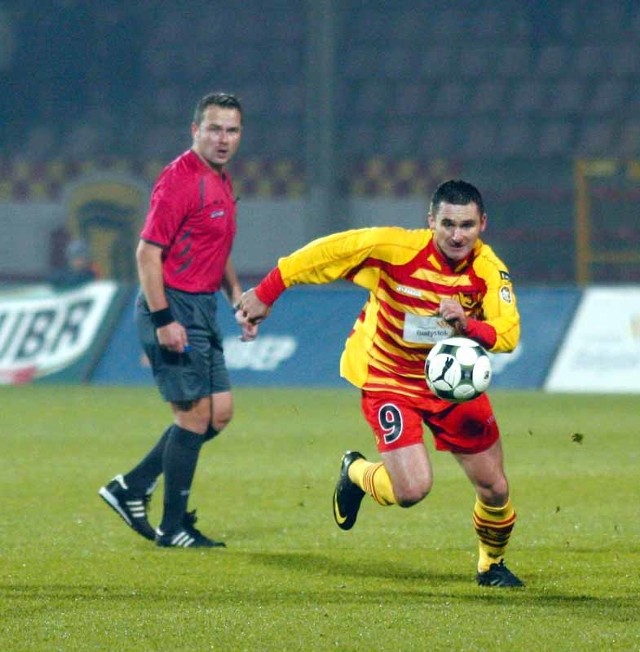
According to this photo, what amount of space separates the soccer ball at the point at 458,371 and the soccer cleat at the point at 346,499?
2.93 feet

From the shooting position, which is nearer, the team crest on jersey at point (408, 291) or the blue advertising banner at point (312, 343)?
the team crest on jersey at point (408, 291)

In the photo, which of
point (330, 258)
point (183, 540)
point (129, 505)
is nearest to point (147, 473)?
point (129, 505)

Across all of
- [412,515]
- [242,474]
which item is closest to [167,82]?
[242,474]

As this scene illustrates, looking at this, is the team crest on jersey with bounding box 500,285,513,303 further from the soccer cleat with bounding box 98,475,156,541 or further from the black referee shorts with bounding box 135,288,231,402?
the soccer cleat with bounding box 98,475,156,541

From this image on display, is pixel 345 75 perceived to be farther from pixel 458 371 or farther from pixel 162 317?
pixel 458 371

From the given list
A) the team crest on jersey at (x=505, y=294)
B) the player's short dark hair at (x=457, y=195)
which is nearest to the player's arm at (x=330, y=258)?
the player's short dark hair at (x=457, y=195)

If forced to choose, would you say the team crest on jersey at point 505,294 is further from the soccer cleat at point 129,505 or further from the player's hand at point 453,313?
the soccer cleat at point 129,505

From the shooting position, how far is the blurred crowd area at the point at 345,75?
22.3 m

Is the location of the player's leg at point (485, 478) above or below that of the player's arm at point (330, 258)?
below

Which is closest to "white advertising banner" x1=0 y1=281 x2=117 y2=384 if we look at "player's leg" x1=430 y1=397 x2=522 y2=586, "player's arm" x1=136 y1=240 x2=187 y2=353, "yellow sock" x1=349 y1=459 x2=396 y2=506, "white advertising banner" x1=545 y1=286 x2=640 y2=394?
"white advertising banner" x1=545 y1=286 x2=640 y2=394

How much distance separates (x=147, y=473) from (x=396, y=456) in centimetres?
161

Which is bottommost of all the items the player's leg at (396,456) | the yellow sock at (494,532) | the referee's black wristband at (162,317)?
the yellow sock at (494,532)

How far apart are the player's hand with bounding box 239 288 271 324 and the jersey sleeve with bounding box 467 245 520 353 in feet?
2.64

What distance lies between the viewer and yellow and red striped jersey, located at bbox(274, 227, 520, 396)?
5.86 meters
